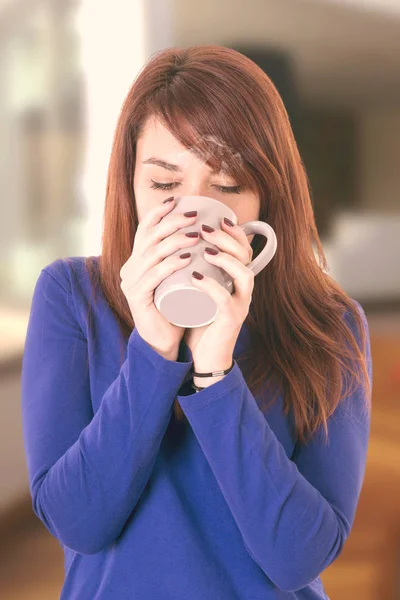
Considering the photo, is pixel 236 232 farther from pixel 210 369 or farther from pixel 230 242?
pixel 210 369

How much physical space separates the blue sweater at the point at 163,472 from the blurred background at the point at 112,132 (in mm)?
819

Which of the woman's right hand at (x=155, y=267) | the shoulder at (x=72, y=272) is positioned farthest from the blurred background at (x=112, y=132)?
the woman's right hand at (x=155, y=267)

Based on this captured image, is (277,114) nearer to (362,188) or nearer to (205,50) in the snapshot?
(205,50)

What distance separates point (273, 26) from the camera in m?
1.83

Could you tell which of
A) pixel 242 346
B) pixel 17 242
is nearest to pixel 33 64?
pixel 17 242

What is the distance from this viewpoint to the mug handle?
0.86 meters

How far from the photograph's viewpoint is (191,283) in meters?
0.79

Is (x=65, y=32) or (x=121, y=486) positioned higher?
(x=65, y=32)

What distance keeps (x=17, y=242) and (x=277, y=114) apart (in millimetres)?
976

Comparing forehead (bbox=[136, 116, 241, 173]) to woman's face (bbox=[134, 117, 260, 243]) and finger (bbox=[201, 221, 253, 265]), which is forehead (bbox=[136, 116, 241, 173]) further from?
finger (bbox=[201, 221, 253, 265])

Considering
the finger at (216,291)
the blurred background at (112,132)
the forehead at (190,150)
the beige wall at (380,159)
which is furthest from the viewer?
the beige wall at (380,159)

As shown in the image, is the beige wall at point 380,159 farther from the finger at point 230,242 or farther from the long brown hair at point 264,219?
the finger at point 230,242

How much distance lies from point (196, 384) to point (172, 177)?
25cm

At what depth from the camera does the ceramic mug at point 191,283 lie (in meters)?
0.80
